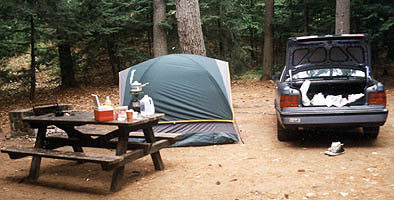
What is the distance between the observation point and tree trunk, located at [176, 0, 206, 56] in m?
10.4

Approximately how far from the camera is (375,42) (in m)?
13.3

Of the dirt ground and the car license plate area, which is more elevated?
the car license plate area

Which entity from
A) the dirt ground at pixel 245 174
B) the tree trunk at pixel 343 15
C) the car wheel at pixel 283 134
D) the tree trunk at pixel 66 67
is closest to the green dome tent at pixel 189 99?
the dirt ground at pixel 245 174

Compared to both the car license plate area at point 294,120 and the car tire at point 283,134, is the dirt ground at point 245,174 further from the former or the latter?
the car license plate area at point 294,120

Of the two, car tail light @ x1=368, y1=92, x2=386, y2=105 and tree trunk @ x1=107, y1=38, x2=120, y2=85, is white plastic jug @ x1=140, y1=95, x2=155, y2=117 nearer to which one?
car tail light @ x1=368, y1=92, x2=386, y2=105

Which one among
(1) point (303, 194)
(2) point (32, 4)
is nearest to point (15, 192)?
(1) point (303, 194)

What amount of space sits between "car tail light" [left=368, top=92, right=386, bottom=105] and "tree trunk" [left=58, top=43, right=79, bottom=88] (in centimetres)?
1243

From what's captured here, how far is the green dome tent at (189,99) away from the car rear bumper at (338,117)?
152 cm

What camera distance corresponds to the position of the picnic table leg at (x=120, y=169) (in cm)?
472

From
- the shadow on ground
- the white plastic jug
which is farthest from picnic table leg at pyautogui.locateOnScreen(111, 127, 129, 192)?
the shadow on ground

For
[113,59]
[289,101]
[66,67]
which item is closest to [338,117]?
[289,101]

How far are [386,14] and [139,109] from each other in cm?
1063

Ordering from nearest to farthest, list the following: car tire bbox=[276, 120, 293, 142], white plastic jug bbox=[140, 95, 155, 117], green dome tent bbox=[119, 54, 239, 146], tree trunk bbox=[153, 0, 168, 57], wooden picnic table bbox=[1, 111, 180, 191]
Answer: wooden picnic table bbox=[1, 111, 180, 191]
white plastic jug bbox=[140, 95, 155, 117]
car tire bbox=[276, 120, 293, 142]
green dome tent bbox=[119, 54, 239, 146]
tree trunk bbox=[153, 0, 168, 57]

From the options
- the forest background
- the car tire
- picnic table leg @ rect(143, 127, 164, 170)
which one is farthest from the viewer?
the forest background
